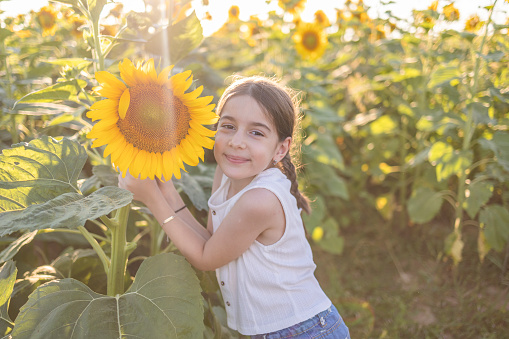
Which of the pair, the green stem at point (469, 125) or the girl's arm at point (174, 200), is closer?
the girl's arm at point (174, 200)

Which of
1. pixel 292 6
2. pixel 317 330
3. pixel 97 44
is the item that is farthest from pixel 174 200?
pixel 292 6

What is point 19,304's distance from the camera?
1.46 m

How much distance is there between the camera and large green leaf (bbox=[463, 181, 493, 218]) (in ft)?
7.77

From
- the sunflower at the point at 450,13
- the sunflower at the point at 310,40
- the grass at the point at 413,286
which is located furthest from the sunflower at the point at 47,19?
the sunflower at the point at 450,13

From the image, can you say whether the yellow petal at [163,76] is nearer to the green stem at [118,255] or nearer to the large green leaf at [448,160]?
the green stem at [118,255]

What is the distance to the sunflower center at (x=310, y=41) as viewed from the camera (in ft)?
12.9

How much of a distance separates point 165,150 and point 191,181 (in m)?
0.45

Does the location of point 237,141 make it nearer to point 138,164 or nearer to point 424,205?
point 138,164

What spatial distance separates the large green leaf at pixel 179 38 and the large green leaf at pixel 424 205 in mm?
1761

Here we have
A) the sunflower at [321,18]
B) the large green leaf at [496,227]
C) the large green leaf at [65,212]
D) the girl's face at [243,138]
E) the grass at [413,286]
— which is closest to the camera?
the large green leaf at [65,212]

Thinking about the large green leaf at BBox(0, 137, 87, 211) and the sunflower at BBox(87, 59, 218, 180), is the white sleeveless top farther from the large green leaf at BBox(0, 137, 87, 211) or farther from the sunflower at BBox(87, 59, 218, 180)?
the large green leaf at BBox(0, 137, 87, 211)

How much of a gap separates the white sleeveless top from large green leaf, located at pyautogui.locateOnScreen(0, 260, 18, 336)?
606mm

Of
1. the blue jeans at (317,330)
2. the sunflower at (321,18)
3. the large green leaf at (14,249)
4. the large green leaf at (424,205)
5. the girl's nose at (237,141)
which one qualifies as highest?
the girl's nose at (237,141)

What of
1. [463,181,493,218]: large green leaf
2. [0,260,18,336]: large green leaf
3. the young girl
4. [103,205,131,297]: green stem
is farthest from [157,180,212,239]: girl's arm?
[463,181,493,218]: large green leaf
